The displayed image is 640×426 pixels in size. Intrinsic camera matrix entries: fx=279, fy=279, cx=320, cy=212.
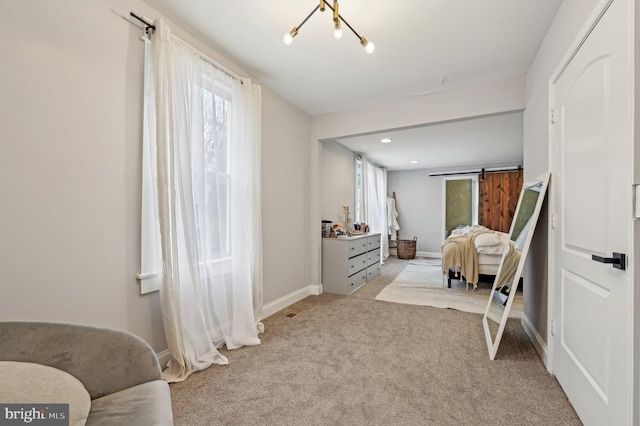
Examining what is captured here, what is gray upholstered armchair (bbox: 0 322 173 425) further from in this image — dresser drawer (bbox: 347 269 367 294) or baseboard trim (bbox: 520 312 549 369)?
dresser drawer (bbox: 347 269 367 294)

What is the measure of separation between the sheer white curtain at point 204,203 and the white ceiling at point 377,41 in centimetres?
29

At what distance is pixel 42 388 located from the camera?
2.88ft

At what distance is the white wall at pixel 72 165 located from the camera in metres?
1.33

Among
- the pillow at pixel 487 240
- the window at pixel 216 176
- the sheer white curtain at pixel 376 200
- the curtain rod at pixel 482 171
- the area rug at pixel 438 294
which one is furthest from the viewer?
the curtain rod at pixel 482 171

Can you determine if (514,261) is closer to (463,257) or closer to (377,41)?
(463,257)

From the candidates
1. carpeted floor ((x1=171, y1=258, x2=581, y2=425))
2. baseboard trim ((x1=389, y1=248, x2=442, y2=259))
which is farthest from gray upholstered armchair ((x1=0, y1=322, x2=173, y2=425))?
baseboard trim ((x1=389, y1=248, x2=442, y2=259))

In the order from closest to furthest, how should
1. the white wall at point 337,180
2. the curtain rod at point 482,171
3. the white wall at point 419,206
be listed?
the white wall at point 337,180 < the curtain rod at point 482,171 < the white wall at point 419,206

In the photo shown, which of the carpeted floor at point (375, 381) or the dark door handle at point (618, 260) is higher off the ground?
the dark door handle at point (618, 260)

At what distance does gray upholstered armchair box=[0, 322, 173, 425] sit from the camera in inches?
37.9

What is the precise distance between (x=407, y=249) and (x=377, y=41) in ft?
18.4

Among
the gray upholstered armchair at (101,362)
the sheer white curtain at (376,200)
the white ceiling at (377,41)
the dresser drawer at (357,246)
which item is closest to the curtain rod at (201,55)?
the white ceiling at (377,41)

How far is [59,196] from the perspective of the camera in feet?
4.84

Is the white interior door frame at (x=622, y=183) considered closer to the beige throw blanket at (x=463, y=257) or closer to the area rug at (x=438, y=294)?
the area rug at (x=438, y=294)

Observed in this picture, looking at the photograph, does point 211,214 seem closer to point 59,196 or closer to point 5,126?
point 59,196
